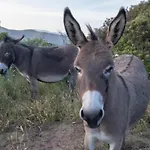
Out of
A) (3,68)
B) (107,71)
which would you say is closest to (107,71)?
(107,71)

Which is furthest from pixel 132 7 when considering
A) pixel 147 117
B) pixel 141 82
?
pixel 141 82

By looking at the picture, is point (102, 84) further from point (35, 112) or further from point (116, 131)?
point (35, 112)

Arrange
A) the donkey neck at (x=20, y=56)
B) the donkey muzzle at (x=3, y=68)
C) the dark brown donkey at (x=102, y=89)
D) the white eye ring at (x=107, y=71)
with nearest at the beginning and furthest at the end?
the dark brown donkey at (x=102, y=89) → the white eye ring at (x=107, y=71) → the donkey muzzle at (x=3, y=68) → the donkey neck at (x=20, y=56)

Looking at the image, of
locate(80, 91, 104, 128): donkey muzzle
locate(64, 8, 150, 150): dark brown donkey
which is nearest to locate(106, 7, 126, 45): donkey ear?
locate(64, 8, 150, 150): dark brown donkey

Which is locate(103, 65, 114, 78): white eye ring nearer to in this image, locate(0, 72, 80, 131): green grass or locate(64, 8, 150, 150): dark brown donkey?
locate(64, 8, 150, 150): dark brown donkey

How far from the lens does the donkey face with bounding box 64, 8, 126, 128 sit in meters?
2.49

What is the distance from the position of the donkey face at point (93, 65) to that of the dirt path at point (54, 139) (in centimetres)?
162

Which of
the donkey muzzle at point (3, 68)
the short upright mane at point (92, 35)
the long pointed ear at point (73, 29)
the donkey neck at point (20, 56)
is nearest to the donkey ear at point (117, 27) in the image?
the short upright mane at point (92, 35)

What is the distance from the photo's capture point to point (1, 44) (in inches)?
289

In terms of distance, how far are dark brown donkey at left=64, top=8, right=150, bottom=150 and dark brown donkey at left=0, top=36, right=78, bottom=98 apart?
3954mm

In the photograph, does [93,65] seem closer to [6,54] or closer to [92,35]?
[92,35]

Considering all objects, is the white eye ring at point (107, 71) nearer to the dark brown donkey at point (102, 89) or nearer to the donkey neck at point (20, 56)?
the dark brown donkey at point (102, 89)

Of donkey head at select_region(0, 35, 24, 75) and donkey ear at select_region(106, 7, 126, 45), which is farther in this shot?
donkey head at select_region(0, 35, 24, 75)

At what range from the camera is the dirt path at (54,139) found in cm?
433
